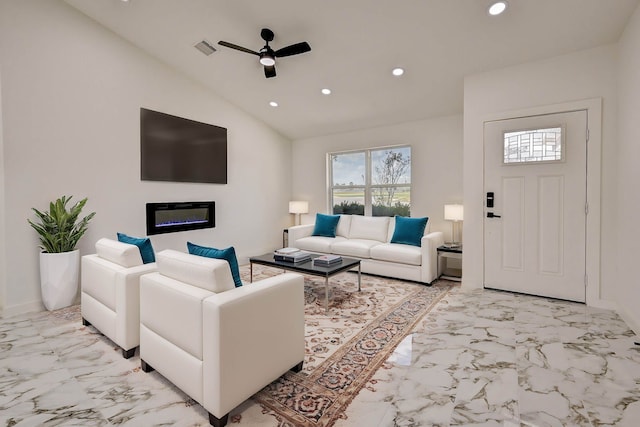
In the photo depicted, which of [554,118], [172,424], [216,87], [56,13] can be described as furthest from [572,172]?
[56,13]

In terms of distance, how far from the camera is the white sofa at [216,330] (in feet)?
5.21

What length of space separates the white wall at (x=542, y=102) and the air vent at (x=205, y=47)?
3275 millimetres

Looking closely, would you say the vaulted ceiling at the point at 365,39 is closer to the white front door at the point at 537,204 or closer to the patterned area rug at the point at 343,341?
the white front door at the point at 537,204

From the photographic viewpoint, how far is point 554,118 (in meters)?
3.44

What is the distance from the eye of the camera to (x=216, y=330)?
61.0 inches

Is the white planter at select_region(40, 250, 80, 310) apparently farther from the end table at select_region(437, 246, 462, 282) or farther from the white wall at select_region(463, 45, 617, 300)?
the white wall at select_region(463, 45, 617, 300)

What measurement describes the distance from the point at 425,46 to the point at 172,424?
392 cm

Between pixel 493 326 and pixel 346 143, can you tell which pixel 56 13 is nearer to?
pixel 346 143

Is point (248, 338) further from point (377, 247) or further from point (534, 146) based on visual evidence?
point (534, 146)

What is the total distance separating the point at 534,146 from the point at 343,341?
3.05 metres

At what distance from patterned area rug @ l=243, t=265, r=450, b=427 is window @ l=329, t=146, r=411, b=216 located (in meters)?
1.73

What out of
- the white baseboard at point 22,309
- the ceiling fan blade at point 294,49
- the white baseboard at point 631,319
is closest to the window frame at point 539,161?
the white baseboard at point 631,319

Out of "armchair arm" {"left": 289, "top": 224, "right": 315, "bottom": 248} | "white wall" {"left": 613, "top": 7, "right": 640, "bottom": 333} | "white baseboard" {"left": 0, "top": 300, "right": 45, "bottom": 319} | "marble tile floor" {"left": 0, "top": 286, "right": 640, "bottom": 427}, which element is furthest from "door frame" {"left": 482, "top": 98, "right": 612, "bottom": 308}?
"white baseboard" {"left": 0, "top": 300, "right": 45, "bottom": 319}

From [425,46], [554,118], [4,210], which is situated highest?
[425,46]
